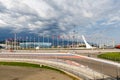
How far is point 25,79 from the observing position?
4403 cm

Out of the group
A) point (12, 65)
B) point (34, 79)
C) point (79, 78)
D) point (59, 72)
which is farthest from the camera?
point (12, 65)

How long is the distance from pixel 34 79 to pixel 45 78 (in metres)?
2.32

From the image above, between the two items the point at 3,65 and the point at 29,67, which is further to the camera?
the point at 3,65

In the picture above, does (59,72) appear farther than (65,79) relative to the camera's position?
Yes

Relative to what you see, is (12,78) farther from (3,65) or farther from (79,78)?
(3,65)

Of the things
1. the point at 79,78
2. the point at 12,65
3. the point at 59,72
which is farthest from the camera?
the point at 12,65

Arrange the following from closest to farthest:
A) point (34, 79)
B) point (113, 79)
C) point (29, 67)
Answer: point (113, 79), point (34, 79), point (29, 67)

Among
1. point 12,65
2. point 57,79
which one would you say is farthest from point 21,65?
point 57,79

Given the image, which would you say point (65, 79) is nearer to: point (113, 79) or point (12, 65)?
point (113, 79)

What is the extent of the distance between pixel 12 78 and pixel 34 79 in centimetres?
543

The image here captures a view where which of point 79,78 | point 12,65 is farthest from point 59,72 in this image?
point 12,65

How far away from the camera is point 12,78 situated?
4562cm

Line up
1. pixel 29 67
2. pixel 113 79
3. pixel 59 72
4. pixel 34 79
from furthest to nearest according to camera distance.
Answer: pixel 29 67 < pixel 59 72 < pixel 34 79 < pixel 113 79

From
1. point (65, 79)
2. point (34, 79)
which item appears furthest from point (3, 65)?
point (65, 79)
